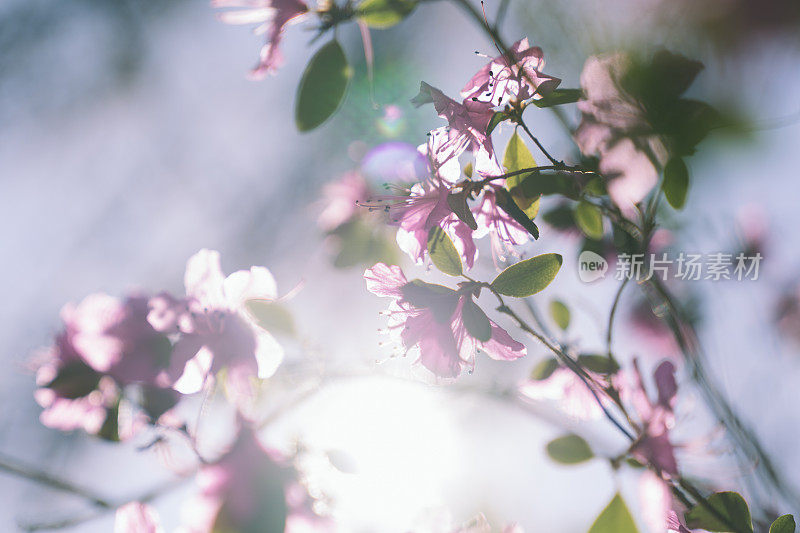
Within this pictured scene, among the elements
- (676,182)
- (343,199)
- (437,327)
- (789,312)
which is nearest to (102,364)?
(437,327)

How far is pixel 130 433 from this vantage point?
0.55 meters

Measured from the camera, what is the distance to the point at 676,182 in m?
0.44

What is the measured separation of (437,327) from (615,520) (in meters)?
0.28

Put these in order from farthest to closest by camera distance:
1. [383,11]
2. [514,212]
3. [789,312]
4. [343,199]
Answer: [789,312], [343,199], [383,11], [514,212]

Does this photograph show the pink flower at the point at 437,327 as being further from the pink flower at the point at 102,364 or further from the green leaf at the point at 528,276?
the pink flower at the point at 102,364

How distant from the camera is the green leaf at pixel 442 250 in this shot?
0.43 meters

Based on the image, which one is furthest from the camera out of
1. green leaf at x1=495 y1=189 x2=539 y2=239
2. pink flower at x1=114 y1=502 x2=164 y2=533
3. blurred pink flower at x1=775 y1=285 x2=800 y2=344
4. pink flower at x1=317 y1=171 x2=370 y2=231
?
blurred pink flower at x1=775 y1=285 x2=800 y2=344

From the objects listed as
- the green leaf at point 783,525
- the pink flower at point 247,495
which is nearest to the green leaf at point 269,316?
the pink flower at point 247,495

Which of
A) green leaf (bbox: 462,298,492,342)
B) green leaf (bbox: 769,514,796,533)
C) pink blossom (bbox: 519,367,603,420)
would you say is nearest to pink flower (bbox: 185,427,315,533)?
green leaf (bbox: 462,298,492,342)

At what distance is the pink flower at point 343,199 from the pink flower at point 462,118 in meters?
0.38

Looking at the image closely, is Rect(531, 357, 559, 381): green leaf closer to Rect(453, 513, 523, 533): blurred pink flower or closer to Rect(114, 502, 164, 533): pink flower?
Rect(453, 513, 523, 533): blurred pink flower

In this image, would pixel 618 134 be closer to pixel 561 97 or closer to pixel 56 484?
pixel 561 97

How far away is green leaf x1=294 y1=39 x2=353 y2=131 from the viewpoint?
0.52m

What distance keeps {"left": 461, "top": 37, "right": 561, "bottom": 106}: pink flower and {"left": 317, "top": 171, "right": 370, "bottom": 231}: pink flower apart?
38 cm
